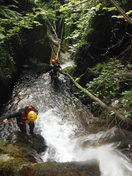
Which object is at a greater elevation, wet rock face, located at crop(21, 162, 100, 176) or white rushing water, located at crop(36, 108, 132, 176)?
wet rock face, located at crop(21, 162, 100, 176)

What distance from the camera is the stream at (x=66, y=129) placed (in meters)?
5.41

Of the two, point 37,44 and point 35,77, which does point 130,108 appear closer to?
point 35,77

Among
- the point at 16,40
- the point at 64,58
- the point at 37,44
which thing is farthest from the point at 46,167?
the point at 64,58

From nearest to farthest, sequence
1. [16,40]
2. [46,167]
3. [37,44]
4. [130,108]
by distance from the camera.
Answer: [46,167] < [130,108] < [16,40] < [37,44]

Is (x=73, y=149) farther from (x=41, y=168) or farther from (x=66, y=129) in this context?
(x=41, y=168)

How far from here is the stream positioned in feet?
17.7

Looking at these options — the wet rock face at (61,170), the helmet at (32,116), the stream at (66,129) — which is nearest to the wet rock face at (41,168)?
the wet rock face at (61,170)

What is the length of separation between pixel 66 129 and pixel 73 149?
1392 millimetres

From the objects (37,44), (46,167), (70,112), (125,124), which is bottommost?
(70,112)

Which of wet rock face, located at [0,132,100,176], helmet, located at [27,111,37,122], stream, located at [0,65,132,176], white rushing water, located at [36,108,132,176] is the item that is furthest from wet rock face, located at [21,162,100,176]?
helmet, located at [27,111,37,122]

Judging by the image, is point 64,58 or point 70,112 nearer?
point 70,112

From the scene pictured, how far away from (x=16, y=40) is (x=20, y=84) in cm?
352

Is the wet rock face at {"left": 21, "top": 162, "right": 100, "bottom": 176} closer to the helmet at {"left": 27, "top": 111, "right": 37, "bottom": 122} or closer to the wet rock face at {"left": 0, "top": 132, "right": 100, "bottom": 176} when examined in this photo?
the wet rock face at {"left": 0, "top": 132, "right": 100, "bottom": 176}

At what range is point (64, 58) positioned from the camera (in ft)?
59.6
